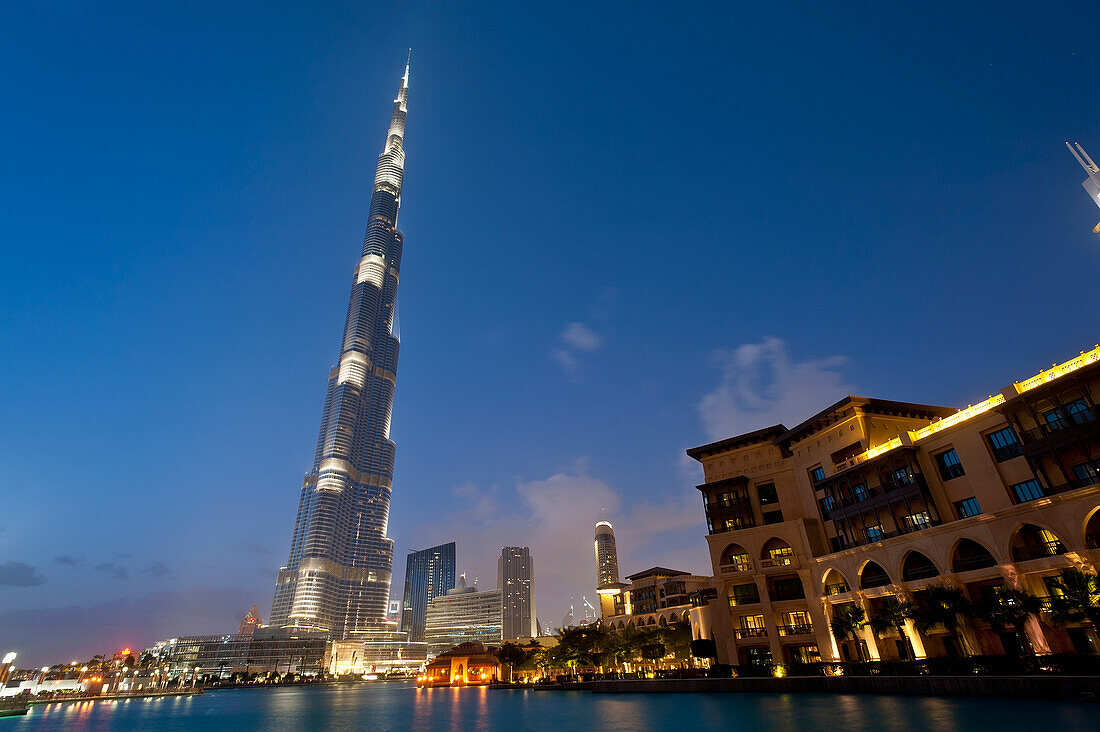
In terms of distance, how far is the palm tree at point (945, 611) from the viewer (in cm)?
4185

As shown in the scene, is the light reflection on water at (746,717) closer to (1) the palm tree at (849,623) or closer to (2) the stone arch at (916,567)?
(1) the palm tree at (849,623)

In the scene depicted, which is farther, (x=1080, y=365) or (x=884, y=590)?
(x=884, y=590)

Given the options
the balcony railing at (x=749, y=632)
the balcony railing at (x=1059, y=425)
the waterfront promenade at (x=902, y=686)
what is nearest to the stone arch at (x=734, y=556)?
the balcony railing at (x=749, y=632)

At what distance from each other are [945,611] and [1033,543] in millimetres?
7811

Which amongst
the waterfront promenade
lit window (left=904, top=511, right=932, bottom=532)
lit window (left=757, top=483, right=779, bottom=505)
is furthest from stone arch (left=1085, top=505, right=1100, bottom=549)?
lit window (left=757, top=483, right=779, bottom=505)

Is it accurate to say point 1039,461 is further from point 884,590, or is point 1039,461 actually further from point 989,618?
point 884,590

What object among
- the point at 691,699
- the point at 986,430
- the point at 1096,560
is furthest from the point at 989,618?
the point at 691,699

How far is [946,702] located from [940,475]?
2094 cm

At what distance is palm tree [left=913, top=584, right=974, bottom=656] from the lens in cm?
4185

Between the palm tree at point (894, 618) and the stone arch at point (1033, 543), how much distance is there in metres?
9.19

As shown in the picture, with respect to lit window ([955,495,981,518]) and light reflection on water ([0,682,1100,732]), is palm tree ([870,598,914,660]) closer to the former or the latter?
lit window ([955,495,981,518])

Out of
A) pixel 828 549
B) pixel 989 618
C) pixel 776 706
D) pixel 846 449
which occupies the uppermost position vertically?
pixel 846 449

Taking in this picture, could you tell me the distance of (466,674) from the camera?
138125 mm

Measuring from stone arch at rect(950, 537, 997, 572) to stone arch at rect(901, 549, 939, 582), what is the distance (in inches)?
76.1
